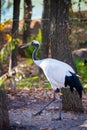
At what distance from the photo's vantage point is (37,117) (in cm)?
895

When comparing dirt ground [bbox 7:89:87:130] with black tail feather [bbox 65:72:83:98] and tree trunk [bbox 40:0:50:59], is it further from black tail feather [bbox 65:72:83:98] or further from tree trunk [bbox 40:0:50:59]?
tree trunk [bbox 40:0:50:59]

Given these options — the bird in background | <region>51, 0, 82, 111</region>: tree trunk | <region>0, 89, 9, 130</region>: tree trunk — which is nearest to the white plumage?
the bird in background

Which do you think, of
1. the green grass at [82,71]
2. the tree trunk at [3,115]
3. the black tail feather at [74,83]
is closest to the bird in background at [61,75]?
the black tail feather at [74,83]

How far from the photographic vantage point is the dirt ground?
826cm

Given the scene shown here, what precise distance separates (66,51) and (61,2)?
0.97m

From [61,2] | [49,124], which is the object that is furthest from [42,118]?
[61,2]

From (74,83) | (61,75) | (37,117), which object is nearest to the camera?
(74,83)

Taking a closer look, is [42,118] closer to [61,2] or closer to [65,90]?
[65,90]

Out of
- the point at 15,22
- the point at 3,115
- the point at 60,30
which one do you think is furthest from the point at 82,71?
the point at 3,115

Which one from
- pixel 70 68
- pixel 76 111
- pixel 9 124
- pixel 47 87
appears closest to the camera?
pixel 9 124

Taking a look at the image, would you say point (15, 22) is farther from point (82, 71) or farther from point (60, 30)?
point (60, 30)

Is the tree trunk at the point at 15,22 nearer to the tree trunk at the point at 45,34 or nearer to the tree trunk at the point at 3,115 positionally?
the tree trunk at the point at 45,34

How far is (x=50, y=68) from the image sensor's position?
8.78 m

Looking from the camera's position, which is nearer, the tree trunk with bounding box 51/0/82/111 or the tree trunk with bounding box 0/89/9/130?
the tree trunk with bounding box 0/89/9/130
